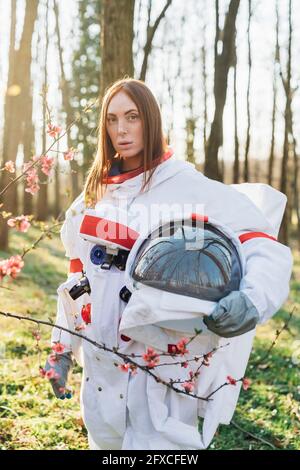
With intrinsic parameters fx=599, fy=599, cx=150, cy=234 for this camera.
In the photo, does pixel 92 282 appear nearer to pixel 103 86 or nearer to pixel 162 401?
pixel 162 401

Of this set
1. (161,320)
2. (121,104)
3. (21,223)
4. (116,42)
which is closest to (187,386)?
(161,320)

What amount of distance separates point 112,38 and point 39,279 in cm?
636

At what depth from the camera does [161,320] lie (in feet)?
7.77

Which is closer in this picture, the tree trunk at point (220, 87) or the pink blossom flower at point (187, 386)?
the pink blossom flower at point (187, 386)

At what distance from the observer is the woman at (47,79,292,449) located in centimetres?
249

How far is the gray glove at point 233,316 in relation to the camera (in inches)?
88.7

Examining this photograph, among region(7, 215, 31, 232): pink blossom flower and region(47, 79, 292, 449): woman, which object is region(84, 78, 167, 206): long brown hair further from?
region(7, 215, 31, 232): pink blossom flower

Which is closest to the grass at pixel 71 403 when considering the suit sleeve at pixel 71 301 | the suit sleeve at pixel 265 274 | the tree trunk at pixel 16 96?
the suit sleeve at pixel 71 301

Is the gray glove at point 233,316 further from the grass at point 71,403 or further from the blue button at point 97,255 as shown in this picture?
the grass at point 71,403

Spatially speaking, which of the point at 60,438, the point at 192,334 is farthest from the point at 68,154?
the point at 60,438

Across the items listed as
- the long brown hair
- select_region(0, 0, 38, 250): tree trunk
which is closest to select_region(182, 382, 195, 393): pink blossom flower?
the long brown hair

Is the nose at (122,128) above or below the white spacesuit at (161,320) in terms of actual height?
above

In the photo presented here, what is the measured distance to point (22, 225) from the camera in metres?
2.71

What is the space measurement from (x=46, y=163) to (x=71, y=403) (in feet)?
9.15
